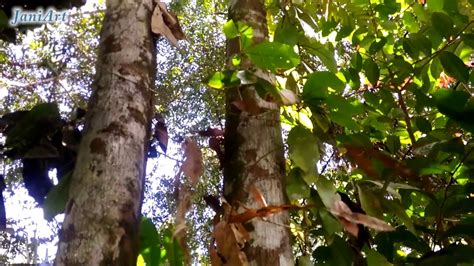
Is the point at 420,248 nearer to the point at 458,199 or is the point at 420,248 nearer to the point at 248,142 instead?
the point at 458,199

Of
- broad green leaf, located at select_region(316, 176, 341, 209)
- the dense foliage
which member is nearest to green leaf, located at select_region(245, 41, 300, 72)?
the dense foliage

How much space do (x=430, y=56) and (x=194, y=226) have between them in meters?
1.57

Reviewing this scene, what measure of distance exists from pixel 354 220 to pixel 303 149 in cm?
22

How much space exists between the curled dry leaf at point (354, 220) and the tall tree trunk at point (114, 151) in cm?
30

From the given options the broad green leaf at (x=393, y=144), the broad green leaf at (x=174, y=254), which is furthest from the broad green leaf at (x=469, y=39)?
the broad green leaf at (x=174, y=254)

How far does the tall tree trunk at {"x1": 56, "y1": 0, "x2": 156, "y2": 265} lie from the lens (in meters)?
0.67

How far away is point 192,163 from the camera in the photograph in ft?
2.64

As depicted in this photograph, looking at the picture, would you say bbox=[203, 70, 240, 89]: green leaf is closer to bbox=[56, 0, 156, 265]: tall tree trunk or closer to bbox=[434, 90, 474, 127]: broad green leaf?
bbox=[56, 0, 156, 265]: tall tree trunk

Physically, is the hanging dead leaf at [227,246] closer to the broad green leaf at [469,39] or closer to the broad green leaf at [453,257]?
the broad green leaf at [453,257]

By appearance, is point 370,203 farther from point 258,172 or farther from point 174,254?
point 174,254

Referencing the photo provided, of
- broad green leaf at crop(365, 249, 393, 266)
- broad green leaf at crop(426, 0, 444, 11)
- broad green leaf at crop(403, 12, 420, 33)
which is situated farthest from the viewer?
broad green leaf at crop(403, 12, 420, 33)

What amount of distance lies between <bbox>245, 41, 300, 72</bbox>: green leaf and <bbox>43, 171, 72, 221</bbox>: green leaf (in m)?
0.41

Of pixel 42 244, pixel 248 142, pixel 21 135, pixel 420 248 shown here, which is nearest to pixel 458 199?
pixel 420 248

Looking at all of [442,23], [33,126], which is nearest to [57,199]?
[33,126]
